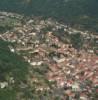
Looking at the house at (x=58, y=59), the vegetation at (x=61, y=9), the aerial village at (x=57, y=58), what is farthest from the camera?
the vegetation at (x=61, y=9)

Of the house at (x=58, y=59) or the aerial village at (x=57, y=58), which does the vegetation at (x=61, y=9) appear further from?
the house at (x=58, y=59)

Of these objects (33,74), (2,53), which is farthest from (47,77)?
(2,53)

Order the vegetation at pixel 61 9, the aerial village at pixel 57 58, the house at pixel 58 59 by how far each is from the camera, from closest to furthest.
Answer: the aerial village at pixel 57 58
the house at pixel 58 59
the vegetation at pixel 61 9

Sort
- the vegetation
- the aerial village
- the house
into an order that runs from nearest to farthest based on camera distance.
→ the aerial village
the house
the vegetation

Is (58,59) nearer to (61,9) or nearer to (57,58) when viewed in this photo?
(57,58)

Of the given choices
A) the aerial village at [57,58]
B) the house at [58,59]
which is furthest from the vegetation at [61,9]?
the house at [58,59]

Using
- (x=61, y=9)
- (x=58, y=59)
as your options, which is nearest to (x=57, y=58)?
(x=58, y=59)

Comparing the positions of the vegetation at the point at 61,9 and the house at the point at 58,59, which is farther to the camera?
the vegetation at the point at 61,9

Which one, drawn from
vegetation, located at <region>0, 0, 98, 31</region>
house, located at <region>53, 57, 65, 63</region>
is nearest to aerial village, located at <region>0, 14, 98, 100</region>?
house, located at <region>53, 57, 65, 63</region>

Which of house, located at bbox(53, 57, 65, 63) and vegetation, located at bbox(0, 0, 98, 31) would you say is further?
vegetation, located at bbox(0, 0, 98, 31)

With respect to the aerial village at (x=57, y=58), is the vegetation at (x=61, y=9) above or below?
above

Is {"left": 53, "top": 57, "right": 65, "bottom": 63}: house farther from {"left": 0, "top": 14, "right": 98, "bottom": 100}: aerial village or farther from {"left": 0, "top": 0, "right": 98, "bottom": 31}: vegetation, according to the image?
{"left": 0, "top": 0, "right": 98, "bottom": 31}: vegetation
